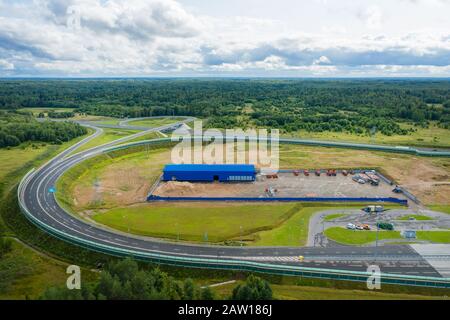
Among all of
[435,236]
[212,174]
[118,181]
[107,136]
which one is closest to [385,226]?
[435,236]

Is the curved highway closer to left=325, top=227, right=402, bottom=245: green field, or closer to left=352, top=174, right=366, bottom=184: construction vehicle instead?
left=325, top=227, right=402, bottom=245: green field

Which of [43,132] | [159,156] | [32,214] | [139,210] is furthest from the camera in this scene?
[43,132]

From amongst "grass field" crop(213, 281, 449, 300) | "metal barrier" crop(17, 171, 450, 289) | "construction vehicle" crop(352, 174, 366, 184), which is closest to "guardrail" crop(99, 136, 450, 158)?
"construction vehicle" crop(352, 174, 366, 184)

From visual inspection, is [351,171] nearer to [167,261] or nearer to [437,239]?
[437,239]

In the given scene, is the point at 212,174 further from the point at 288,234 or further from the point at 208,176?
the point at 288,234

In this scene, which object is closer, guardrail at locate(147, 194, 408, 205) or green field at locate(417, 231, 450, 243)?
green field at locate(417, 231, 450, 243)

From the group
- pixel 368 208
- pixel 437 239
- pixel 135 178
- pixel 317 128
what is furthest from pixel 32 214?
pixel 317 128
